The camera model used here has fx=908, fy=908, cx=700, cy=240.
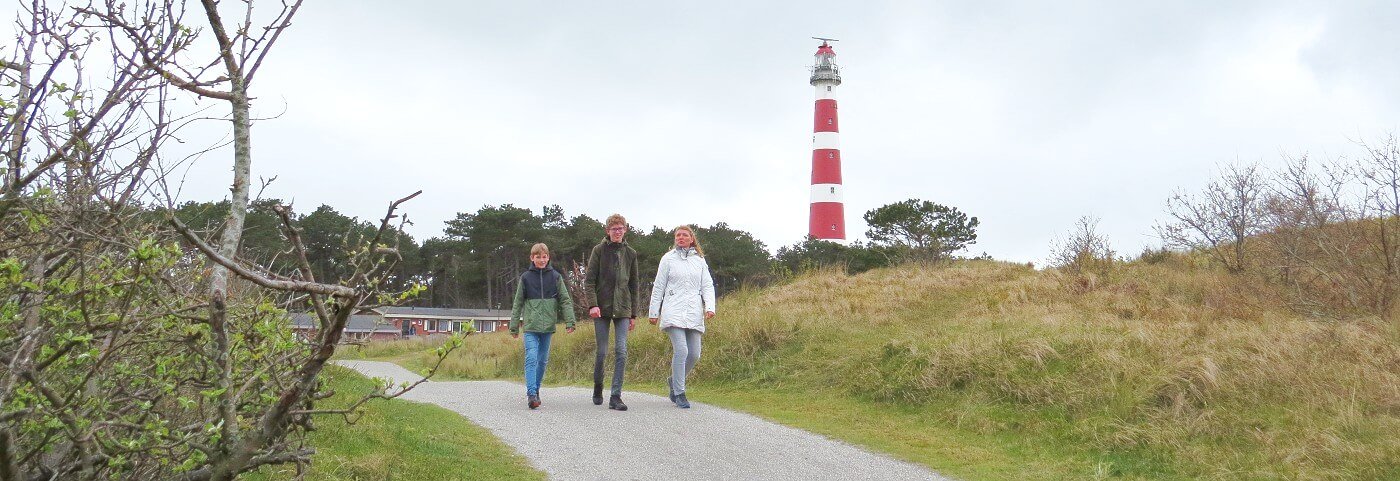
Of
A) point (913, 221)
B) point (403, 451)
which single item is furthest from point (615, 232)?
point (913, 221)

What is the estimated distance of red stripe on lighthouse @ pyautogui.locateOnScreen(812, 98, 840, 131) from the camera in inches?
1662

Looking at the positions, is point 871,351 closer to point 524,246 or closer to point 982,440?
point 982,440

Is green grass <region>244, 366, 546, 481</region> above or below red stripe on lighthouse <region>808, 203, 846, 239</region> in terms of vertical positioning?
below

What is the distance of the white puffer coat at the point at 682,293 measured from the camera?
9.12m

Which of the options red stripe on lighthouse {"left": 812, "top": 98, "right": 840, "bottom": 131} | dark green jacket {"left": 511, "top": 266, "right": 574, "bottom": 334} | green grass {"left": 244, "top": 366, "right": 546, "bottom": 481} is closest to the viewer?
green grass {"left": 244, "top": 366, "right": 546, "bottom": 481}

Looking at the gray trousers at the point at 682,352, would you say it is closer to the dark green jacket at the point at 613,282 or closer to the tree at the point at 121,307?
the dark green jacket at the point at 613,282

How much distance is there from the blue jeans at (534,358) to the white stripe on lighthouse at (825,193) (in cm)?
3208

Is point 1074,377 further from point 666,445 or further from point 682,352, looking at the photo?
point 666,445

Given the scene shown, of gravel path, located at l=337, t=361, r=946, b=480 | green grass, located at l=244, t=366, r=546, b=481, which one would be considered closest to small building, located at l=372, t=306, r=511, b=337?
gravel path, located at l=337, t=361, r=946, b=480

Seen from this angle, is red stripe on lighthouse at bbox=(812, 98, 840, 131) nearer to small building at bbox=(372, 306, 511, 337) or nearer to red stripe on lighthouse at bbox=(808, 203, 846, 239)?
red stripe on lighthouse at bbox=(808, 203, 846, 239)

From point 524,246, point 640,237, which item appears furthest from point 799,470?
point 524,246

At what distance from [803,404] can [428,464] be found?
5137mm

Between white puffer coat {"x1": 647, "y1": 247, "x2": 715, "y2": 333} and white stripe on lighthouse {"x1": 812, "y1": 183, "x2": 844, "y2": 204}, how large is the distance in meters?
31.8

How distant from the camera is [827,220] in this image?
133ft
